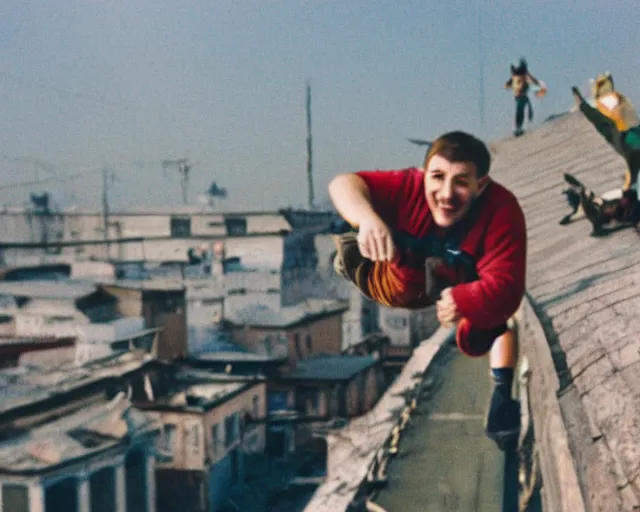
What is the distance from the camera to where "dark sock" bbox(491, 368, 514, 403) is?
9.11 ft

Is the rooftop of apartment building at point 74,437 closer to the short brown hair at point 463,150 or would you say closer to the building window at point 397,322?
the short brown hair at point 463,150

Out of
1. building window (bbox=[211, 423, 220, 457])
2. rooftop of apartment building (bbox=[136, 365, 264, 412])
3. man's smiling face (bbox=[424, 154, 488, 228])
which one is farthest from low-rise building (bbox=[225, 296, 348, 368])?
man's smiling face (bbox=[424, 154, 488, 228])

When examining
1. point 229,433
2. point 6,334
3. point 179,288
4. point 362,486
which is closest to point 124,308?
point 179,288

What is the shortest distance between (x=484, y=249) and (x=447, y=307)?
23 cm

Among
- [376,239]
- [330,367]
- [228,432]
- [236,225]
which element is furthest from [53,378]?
[236,225]

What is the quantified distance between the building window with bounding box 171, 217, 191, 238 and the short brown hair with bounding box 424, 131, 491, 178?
29968mm

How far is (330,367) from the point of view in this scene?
21.3 metres

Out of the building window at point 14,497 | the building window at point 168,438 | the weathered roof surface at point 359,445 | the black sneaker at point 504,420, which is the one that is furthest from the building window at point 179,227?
the black sneaker at point 504,420

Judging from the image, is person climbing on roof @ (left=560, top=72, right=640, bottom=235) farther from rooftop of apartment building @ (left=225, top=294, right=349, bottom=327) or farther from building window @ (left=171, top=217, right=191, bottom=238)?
building window @ (left=171, top=217, right=191, bottom=238)

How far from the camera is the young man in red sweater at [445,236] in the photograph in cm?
235

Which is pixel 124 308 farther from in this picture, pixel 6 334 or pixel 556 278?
pixel 556 278

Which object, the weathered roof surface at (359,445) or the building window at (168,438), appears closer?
the weathered roof surface at (359,445)

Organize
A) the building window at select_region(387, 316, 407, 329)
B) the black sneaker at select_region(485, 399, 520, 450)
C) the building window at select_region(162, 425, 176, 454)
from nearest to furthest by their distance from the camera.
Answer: the black sneaker at select_region(485, 399, 520, 450)
the building window at select_region(162, 425, 176, 454)
the building window at select_region(387, 316, 407, 329)

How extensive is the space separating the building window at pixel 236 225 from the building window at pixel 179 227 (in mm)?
2175
